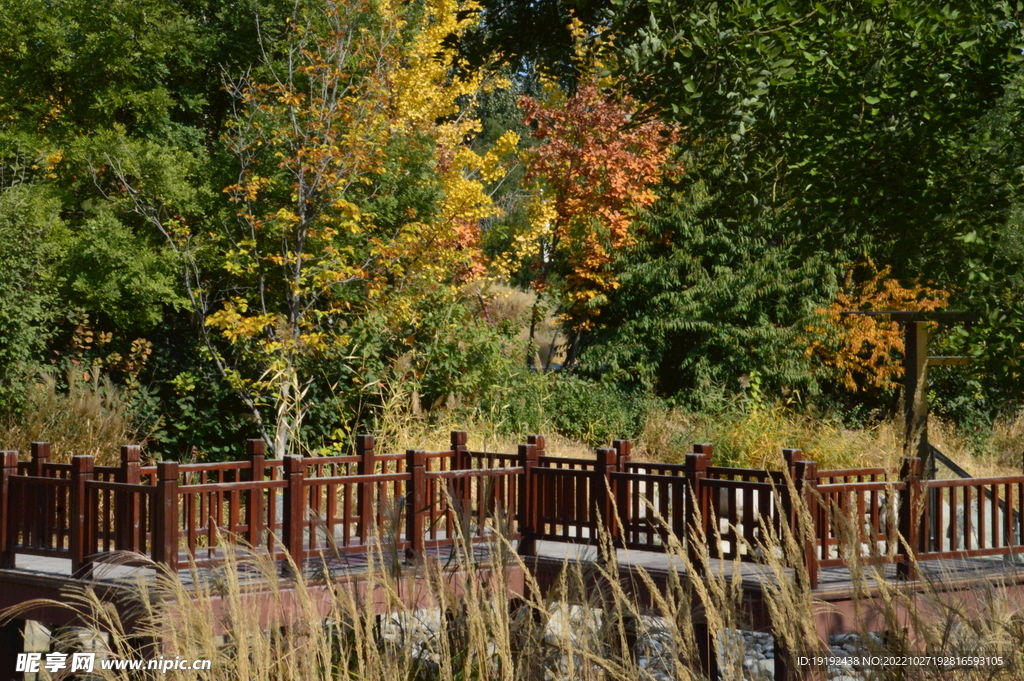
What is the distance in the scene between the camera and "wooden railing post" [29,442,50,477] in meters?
8.42

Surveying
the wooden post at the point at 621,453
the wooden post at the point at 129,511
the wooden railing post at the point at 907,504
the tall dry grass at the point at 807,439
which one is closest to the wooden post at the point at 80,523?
the wooden post at the point at 129,511

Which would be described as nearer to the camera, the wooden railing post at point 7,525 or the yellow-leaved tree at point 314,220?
the wooden railing post at point 7,525

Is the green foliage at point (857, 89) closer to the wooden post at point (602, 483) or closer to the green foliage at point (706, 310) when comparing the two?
the wooden post at point (602, 483)

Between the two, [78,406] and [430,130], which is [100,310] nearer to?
[78,406]

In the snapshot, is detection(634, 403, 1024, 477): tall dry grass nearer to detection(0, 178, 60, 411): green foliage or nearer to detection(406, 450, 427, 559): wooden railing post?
detection(406, 450, 427, 559): wooden railing post

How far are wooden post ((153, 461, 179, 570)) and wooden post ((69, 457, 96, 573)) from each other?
0.70 meters

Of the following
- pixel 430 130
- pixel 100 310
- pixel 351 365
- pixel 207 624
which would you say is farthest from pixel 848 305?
pixel 207 624

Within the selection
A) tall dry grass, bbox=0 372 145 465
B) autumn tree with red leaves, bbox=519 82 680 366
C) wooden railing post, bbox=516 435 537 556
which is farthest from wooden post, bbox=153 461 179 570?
autumn tree with red leaves, bbox=519 82 680 366

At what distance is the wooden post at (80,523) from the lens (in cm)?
726

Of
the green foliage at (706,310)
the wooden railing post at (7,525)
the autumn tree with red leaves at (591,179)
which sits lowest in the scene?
the wooden railing post at (7,525)

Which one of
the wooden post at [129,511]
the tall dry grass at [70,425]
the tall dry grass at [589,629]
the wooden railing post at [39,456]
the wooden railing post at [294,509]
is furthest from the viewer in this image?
the tall dry grass at [70,425]

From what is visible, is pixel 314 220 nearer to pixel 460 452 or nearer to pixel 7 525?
pixel 460 452

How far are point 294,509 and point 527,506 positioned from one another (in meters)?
2.12

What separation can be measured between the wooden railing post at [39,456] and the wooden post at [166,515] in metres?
2.09
